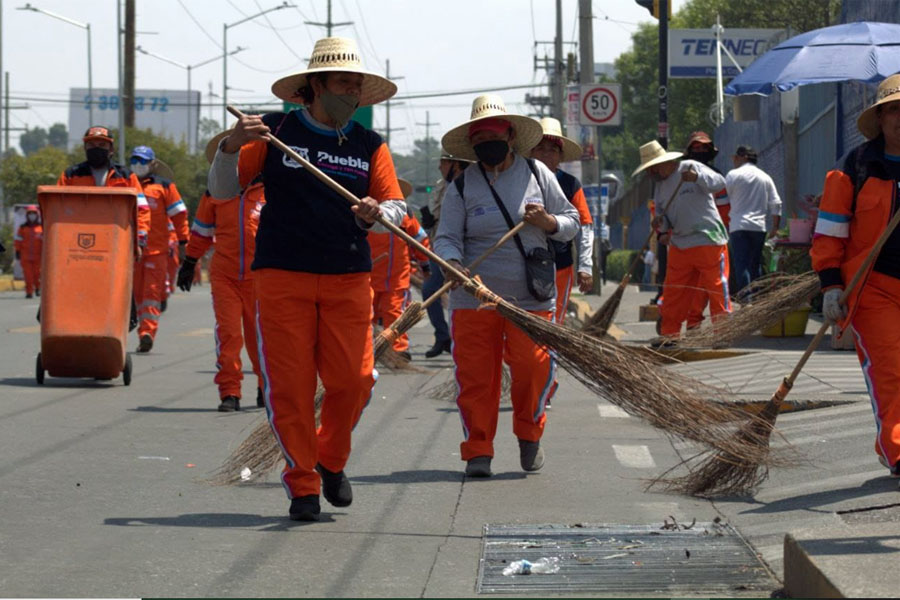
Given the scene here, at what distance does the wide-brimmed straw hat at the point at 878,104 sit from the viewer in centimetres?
713

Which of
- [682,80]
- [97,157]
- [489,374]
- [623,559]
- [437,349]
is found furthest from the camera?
[682,80]

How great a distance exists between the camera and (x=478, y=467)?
796 cm

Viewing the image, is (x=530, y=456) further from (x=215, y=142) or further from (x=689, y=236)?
(x=689, y=236)

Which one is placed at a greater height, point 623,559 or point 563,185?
point 563,185

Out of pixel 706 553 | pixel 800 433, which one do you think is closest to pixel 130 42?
pixel 800 433

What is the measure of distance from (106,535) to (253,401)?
5.42 meters

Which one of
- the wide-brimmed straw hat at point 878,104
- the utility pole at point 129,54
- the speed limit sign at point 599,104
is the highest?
the utility pole at point 129,54

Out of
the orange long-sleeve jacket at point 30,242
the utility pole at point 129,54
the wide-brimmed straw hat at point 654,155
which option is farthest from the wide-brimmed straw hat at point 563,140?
the utility pole at point 129,54

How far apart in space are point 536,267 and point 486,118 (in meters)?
0.81

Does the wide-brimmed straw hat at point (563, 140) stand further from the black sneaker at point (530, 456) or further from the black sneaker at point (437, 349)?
the black sneaker at point (437, 349)

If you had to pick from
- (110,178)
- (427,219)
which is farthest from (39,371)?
(427,219)

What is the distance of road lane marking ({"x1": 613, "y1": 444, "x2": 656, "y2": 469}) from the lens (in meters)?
8.44

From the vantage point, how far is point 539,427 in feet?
26.7

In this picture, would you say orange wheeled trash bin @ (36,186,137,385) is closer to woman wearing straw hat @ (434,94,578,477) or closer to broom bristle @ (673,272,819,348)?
broom bristle @ (673,272,819,348)
